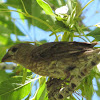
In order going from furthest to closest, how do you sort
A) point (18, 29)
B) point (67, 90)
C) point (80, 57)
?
point (18, 29), point (80, 57), point (67, 90)

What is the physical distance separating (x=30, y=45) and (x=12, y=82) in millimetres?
580

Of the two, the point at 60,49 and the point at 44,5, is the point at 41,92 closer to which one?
the point at 60,49

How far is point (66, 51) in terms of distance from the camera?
223 centimetres

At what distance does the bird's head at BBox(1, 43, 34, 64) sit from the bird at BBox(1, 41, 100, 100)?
0.28m

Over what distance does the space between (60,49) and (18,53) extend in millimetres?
844

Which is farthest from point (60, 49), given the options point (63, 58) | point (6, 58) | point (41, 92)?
point (6, 58)

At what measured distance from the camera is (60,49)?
2268mm

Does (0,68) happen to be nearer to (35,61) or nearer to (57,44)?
(35,61)

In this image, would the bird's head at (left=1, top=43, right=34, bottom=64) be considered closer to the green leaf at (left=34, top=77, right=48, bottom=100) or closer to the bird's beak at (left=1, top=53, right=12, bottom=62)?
the bird's beak at (left=1, top=53, right=12, bottom=62)

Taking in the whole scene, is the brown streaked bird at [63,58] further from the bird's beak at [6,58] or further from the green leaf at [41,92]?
the bird's beak at [6,58]

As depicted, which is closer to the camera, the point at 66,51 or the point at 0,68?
the point at 66,51

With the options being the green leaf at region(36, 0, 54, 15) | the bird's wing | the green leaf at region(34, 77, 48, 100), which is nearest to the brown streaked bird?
the bird's wing

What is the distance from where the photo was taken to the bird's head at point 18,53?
2.78m

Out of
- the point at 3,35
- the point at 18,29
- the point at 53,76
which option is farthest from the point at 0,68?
the point at 53,76
